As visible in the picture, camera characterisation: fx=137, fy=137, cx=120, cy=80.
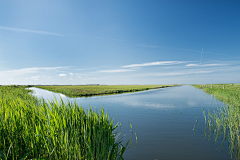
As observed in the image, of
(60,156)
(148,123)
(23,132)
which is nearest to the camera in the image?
(60,156)

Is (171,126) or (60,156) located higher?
(60,156)

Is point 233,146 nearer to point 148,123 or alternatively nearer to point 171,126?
point 171,126

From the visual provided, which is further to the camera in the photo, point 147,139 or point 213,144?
point 147,139

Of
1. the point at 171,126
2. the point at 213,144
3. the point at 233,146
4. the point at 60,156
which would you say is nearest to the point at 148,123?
the point at 171,126

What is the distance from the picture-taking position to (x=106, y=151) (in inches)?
177

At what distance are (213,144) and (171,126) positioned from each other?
368cm

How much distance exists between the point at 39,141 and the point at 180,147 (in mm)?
7177

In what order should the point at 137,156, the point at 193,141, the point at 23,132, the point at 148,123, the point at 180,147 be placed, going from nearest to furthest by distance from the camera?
the point at 23,132 < the point at 137,156 < the point at 180,147 < the point at 193,141 < the point at 148,123

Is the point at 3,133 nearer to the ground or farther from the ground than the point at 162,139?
farther from the ground

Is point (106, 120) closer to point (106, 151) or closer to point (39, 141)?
point (106, 151)

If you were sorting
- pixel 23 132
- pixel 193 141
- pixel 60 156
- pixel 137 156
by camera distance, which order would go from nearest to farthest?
1. pixel 60 156
2. pixel 23 132
3. pixel 137 156
4. pixel 193 141

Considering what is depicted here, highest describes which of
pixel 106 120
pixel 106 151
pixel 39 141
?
pixel 106 120

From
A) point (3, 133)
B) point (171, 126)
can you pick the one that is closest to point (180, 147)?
point (171, 126)

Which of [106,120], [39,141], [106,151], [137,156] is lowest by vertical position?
[137,156]
